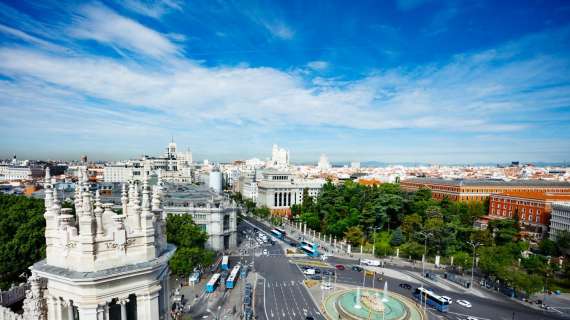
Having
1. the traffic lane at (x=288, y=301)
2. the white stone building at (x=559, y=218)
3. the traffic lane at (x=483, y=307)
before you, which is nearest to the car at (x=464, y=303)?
the traffic lane at (x=483, y=307)

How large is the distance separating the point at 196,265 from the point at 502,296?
39.7 metres

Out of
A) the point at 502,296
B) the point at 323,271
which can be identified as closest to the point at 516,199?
the point at 502,296

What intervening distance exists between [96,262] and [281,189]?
103 m

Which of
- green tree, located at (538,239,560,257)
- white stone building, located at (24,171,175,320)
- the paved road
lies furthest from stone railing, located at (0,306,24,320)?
green tree, located at (538,239,560,257)

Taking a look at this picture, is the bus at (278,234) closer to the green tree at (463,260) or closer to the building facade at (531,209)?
the green tree at (463,260)

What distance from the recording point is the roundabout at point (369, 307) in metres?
33.5

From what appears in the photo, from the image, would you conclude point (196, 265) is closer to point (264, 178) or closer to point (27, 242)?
point (27, 242)

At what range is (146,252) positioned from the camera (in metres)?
7.79

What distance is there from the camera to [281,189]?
109812mm

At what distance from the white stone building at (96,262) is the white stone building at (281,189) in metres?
100

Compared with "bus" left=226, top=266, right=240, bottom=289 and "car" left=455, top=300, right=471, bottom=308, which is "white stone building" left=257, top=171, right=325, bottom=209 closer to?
"bus" left=226, top=266, right=240, bottom=289

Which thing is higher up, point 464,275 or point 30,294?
point 30,294

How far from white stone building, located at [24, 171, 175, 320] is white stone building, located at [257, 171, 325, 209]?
100m

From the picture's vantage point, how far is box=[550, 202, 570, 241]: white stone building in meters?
61.1
